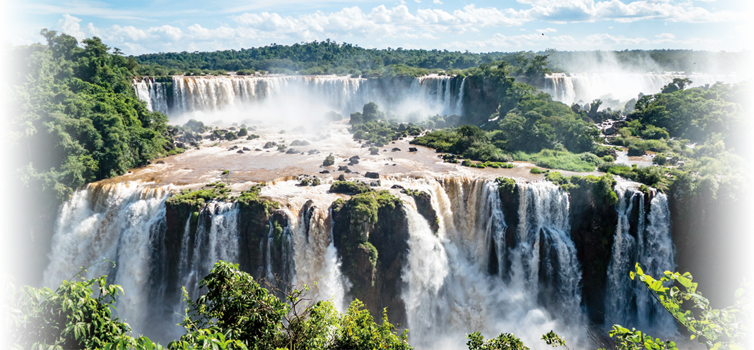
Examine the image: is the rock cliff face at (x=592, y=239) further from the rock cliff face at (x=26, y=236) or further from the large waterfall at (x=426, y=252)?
the rock cliff face at (x=26, y=236)

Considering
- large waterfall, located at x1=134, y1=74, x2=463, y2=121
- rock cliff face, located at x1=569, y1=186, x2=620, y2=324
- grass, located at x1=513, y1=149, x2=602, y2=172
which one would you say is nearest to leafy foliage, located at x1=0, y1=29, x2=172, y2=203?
large waterfall, located at x1=134, y1=74, x2=463, y2=121

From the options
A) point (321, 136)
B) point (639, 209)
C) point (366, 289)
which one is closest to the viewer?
point (366, 289)

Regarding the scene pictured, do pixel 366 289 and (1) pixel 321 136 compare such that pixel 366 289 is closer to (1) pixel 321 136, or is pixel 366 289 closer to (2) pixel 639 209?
(2) pixel 639 209

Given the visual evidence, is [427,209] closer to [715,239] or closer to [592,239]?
[592,239]

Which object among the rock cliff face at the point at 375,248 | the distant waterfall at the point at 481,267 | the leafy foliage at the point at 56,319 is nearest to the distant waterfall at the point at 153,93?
the rock cliff face at the point at 375,248

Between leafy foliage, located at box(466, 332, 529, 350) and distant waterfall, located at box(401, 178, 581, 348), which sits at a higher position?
leafy foliage, located at box(466, 332, 529, 350)

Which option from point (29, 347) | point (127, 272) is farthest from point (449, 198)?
point (29, 347)

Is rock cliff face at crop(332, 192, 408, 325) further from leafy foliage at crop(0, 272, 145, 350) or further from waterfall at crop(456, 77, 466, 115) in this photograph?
waterfall at crop(456, 77, 466, 115)
